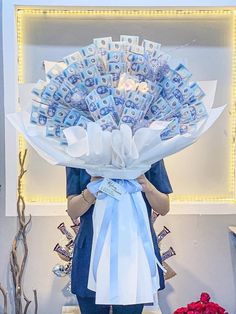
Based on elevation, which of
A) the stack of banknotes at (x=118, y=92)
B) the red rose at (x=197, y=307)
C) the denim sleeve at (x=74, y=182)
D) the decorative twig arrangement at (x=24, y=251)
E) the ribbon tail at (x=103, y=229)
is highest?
the stack of banknotes at (x=118, y=92)

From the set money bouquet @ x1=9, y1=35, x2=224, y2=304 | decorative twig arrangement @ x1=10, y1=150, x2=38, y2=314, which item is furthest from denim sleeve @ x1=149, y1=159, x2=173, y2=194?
decorative twig arrangement @ x1=10, y1=150, x2=38, y2=314

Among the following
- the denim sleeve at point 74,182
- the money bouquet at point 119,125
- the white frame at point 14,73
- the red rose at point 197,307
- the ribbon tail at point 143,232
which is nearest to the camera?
the money bouquet at point 119,125

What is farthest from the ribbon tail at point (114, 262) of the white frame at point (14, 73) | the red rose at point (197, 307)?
the white frame at point (14, 73)

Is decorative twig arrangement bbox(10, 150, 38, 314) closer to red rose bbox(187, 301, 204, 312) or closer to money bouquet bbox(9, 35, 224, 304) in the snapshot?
red rose bbox(187, 301, 204, 312)

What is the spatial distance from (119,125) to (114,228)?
333 millimetres

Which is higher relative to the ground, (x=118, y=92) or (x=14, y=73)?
(x=14, y=73)

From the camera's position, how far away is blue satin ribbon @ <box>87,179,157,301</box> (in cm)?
141

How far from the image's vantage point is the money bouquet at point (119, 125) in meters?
1.34

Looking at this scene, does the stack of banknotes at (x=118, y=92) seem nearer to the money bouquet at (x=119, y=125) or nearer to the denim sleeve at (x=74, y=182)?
the money bouquet at (x=119, y=125)

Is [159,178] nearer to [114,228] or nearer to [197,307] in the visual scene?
[114,228]

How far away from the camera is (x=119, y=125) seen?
53.0 inches

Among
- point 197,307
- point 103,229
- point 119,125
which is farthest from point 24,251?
point 119,125

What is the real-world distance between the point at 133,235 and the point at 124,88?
0.46m

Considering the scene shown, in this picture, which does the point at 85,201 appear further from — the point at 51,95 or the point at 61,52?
the point at 61,52
